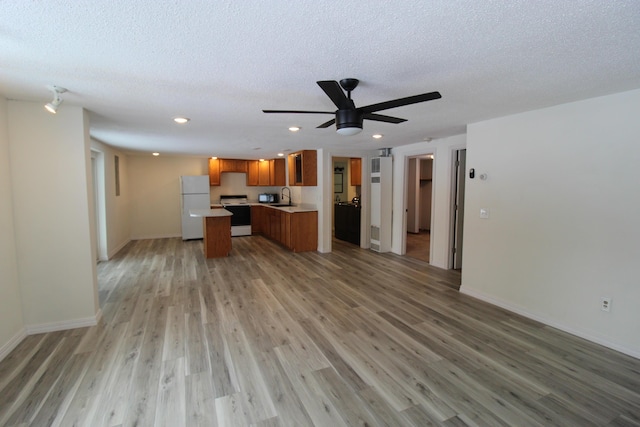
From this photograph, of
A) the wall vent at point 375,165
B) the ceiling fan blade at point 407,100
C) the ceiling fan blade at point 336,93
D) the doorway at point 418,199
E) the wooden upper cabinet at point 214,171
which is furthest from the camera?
the doorway at point 418,199

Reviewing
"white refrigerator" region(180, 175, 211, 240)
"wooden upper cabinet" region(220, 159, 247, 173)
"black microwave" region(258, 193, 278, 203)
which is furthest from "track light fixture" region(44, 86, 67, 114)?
"black microwave" region(258, 193, 278, 203)

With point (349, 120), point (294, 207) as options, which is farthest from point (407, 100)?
point (294, 207)

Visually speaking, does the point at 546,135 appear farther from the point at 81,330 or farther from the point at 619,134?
the point at 81,330

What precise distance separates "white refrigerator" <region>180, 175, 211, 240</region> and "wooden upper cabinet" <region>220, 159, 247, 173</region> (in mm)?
735

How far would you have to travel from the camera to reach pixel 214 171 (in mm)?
8094

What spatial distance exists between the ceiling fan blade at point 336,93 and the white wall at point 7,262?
2905mm

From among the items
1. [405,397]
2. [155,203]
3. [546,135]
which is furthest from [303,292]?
[155,203]

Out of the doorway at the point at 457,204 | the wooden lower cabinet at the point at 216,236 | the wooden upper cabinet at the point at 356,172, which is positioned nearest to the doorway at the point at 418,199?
the wooden upper cabinet at the point at 356,172

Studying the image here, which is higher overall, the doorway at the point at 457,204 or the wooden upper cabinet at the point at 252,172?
the wooden upper cabinet at the point at 252,172

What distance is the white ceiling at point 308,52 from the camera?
1339 millimetres

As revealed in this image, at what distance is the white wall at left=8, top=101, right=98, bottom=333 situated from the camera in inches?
107

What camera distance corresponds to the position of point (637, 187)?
2436 mm

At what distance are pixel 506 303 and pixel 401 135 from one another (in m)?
2.70

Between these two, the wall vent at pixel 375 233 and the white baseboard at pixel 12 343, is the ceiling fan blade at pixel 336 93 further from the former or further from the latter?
the wall vent at pixel 375 233
